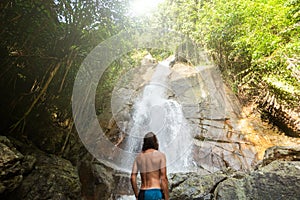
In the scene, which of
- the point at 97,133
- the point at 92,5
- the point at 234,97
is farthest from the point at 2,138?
the point at 234,97

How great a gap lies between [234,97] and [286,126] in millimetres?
3086

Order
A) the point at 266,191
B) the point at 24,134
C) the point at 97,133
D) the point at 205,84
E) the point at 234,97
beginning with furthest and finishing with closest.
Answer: the point at 205,84 < the point at 234,97 < the point at 97,133 < the point at 24,134 < the point at 266,191

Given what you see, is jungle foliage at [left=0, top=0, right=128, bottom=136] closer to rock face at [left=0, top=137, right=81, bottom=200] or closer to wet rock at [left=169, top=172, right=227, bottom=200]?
rock face at [left=0, top=137, right=81, bottom=200]

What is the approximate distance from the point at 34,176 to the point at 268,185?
4067 mm

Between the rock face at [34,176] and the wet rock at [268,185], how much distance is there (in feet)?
9.56

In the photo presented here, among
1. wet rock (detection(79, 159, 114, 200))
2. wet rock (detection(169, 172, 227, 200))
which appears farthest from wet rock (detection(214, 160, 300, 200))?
wet rock (detection(79, 159, 114, 200))

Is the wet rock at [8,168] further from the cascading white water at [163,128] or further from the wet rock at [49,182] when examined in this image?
the cascading white water at [163,128]

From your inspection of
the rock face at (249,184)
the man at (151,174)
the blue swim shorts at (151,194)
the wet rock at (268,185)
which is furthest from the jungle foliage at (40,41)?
the wet rock at (268,185)

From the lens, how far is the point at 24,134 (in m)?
5.25

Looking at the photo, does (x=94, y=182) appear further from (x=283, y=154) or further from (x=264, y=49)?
(x=264, y=49)

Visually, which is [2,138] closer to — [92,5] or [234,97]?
[92,5]

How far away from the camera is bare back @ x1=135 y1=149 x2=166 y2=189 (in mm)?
2980

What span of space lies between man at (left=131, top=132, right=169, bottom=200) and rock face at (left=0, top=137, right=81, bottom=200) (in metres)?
1.91

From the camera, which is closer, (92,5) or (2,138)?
(2,138)
